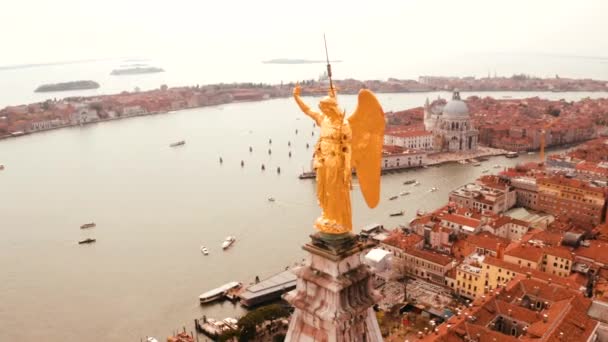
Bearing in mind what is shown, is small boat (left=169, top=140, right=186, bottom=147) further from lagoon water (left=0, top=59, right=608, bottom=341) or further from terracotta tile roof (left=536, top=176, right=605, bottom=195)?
terracotta tile roof (left=536, top=176, right=605, bottom=195)

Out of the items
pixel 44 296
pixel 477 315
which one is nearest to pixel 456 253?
pixel 477 315

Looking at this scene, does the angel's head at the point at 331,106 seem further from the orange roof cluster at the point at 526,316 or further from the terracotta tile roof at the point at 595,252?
the terracotta tile roof at the point at 595,252

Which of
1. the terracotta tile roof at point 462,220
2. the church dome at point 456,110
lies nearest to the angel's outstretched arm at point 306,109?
the terracotta tile roof at point 462,220

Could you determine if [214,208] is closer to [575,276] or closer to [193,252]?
[193,252]

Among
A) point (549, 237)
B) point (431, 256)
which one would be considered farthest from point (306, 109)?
point (549, 237)

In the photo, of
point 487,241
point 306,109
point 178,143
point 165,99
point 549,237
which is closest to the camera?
point 306,109

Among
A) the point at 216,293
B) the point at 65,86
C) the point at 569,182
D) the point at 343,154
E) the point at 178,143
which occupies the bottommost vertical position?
the point at 216,293

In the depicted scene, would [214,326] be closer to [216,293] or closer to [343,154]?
[216,293]
